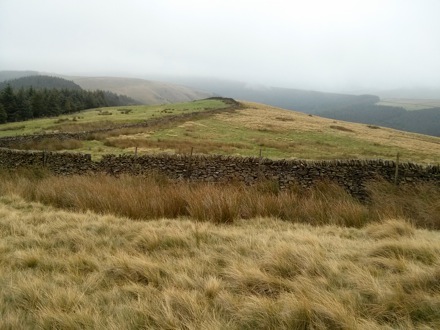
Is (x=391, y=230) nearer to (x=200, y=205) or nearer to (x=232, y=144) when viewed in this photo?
(x=200, y=205)

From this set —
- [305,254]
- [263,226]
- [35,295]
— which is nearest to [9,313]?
[35,295]

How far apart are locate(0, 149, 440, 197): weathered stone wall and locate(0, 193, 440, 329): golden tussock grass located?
235 inches

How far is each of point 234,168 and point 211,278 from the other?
9.48 meters

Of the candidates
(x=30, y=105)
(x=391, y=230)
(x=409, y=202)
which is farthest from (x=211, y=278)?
(x=30, y=105)

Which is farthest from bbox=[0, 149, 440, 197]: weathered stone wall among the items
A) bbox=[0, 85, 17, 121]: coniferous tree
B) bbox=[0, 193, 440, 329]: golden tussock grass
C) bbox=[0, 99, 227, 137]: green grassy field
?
bbox=[0, 85, 17, 121]: coniferous tree

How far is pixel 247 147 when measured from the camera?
1062 inches

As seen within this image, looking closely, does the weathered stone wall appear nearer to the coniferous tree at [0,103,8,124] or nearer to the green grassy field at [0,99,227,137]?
the green grassy field at [0,99,227,137]

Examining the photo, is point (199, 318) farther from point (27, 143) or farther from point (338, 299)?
point (27, 143)

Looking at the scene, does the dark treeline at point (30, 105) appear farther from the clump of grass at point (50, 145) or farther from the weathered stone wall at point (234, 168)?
the weathered stone wall at point (234, 168)

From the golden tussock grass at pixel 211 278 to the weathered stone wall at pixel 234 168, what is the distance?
19.6 feet

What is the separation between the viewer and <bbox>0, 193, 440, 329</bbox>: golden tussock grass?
10.1 feet

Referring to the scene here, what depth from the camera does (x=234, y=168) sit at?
43.2ft

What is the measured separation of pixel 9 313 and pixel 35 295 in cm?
33

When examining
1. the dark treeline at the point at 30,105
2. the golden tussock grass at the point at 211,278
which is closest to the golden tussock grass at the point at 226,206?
the golden tussock grass at the point at 211,278
